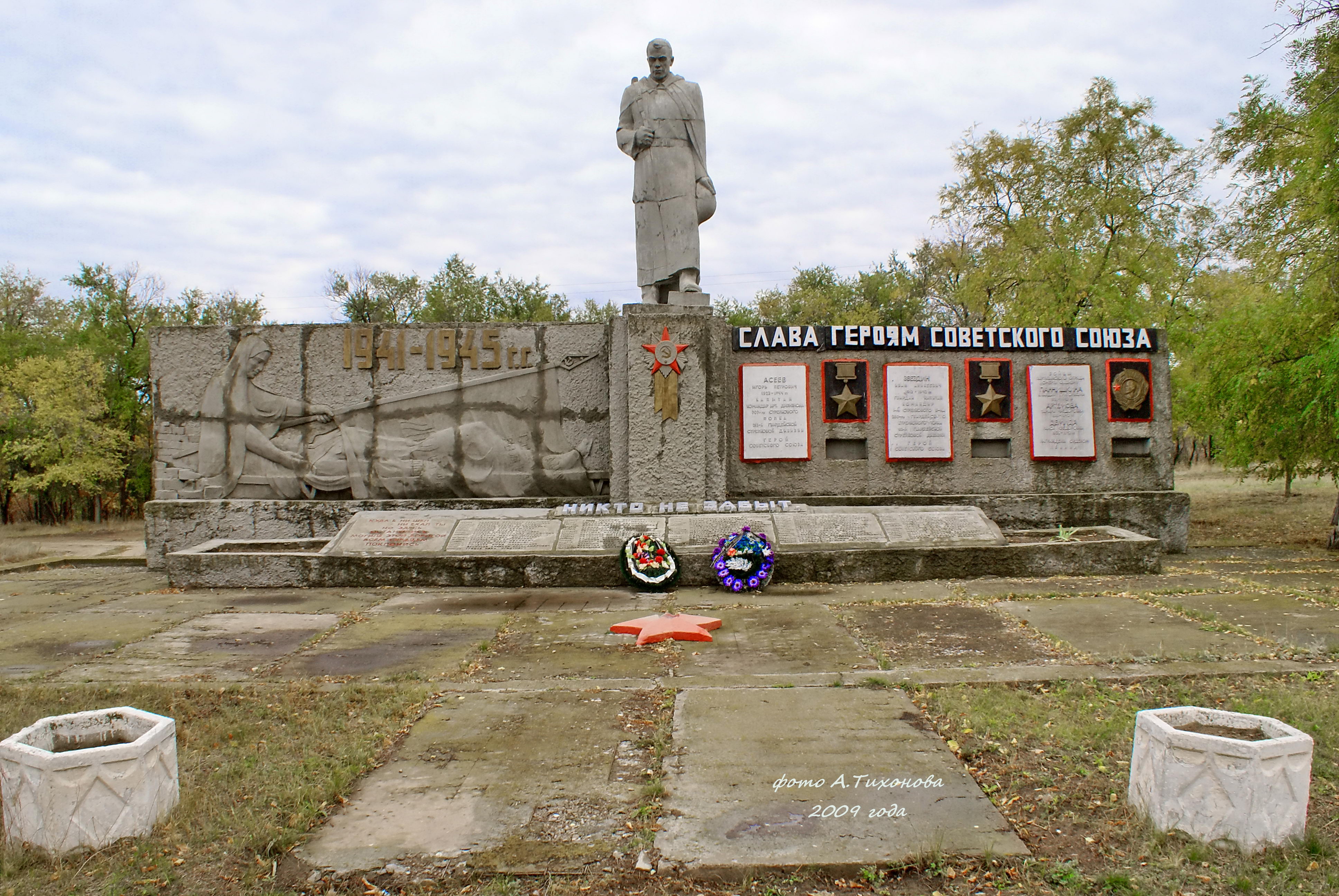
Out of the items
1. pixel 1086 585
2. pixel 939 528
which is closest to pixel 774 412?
pixel 939 528

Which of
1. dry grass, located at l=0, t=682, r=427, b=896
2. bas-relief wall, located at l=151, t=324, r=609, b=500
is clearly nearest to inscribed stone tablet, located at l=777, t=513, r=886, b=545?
bas-relief wall, located at l=151, t=324, r=609, b=500

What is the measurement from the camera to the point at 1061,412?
987 centimetres

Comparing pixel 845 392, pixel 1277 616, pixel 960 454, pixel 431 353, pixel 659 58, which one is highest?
pixel 659 58

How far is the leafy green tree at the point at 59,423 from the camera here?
20.2 meters

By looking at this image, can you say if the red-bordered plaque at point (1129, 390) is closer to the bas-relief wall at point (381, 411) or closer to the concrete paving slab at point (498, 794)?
the bas-relief wall at point (381, 411)

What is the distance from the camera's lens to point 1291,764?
259cm

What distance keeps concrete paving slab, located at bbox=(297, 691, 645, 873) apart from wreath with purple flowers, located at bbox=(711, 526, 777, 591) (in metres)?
3.10

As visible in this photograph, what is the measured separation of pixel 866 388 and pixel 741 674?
5.75 meters

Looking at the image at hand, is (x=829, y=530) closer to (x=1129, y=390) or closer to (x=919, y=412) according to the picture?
(x=919, y=412)

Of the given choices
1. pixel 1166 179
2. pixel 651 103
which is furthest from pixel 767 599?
pixel 1166 179

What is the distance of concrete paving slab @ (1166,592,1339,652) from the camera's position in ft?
16.5

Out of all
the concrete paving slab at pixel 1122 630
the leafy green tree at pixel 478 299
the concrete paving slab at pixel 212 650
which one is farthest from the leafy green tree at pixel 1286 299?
the leafy green tree at pixel 478 299

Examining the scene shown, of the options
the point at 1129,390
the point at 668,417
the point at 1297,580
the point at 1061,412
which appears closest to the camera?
the point at 1297,580

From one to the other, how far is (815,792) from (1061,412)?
8066mm
